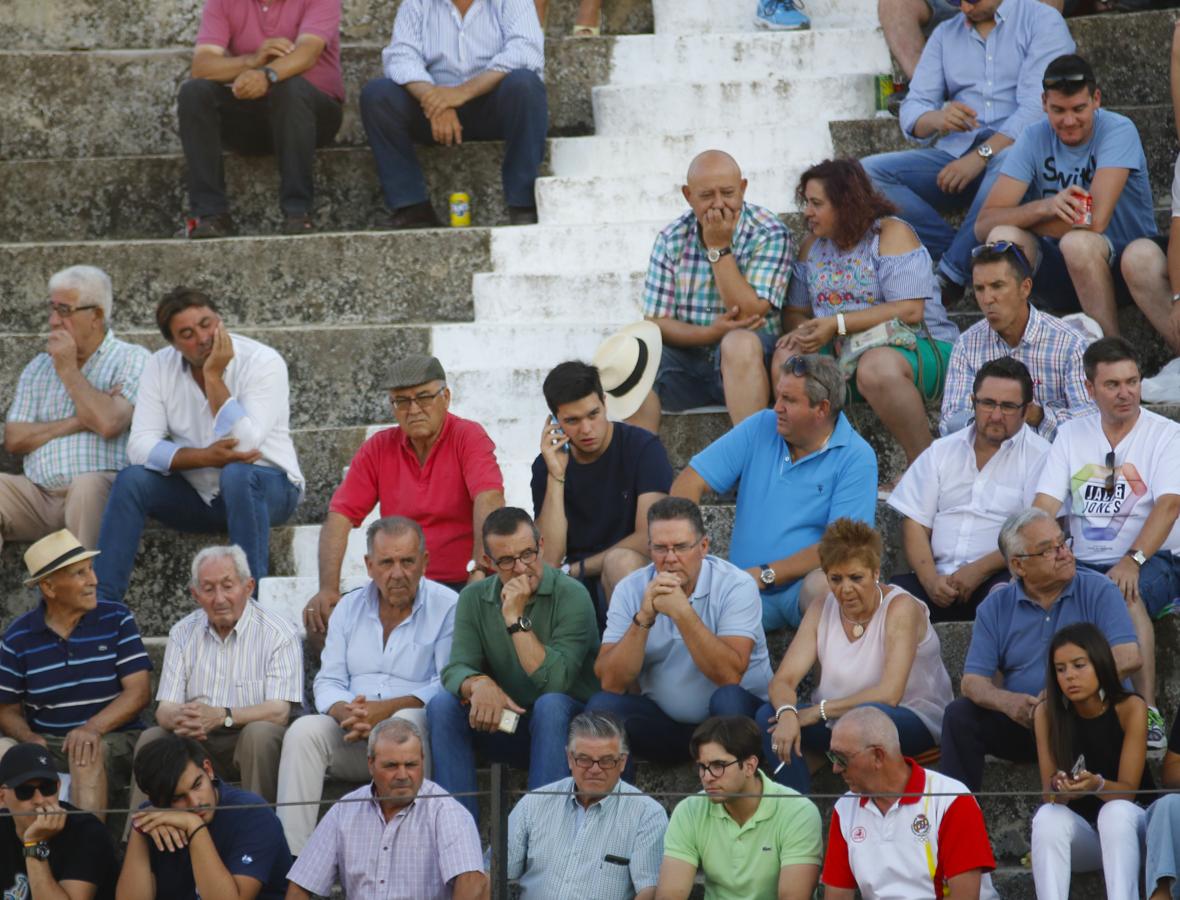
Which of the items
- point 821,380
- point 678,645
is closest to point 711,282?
point 821,380

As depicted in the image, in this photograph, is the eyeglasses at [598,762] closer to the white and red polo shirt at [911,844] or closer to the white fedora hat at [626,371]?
the white and red polo shirt at [911,844]

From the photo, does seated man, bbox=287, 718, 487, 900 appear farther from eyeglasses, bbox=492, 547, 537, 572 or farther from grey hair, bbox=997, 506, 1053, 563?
grey hair, bbox=997, 506, 1053, 563

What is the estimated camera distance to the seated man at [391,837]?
5344 millimetres

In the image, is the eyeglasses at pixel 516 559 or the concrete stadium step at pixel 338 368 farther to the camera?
the concrete stadium step at pixel 338 368

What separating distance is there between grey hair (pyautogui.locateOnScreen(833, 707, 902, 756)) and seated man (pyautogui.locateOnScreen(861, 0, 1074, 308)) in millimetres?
2500

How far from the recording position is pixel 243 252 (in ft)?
25.8

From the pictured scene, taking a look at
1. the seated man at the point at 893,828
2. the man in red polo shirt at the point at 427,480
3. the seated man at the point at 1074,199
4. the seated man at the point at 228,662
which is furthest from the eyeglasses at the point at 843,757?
the seated man at the point at 1074,199

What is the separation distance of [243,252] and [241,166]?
0.67m

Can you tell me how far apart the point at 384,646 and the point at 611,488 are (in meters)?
0.80

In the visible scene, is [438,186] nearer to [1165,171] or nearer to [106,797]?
[1165,171]

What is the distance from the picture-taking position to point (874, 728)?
5148 mm

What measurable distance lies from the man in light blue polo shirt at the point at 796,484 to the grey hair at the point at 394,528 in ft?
2.85

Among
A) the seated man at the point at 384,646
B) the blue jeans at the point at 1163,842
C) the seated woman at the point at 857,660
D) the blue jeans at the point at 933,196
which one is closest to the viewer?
the blue jeans at the point at 1163,842

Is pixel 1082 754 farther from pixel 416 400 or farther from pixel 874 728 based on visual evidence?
pixel 416 400
